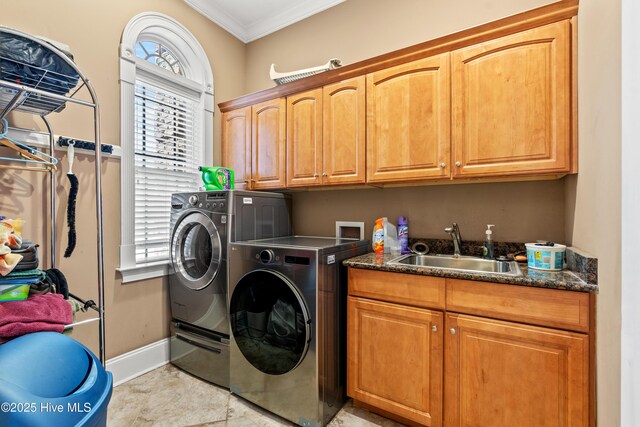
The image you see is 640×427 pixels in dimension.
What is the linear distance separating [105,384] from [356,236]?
1.83m

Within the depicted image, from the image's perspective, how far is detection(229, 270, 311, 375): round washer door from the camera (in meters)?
1.68

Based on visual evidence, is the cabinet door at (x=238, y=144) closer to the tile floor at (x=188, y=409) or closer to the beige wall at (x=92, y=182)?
the beige wall at (x=92, y=182)

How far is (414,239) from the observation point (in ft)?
7.09

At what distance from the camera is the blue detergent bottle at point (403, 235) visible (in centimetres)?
212

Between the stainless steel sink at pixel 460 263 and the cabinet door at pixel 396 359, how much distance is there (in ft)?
1.05

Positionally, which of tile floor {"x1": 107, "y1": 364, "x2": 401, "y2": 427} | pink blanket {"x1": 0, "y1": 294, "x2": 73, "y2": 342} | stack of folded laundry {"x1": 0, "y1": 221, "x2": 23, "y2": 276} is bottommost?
tile floor {"x1": 107, "y1": 364, "x2": 401, "y2": 427}

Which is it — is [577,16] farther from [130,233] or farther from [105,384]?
[130,233]

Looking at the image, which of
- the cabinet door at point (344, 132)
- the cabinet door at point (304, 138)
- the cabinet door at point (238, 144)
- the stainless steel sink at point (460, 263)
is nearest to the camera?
the stainless steel sink at point (460, 263)

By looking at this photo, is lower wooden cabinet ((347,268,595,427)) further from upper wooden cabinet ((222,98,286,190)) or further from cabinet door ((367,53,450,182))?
upper wooden cabinet ((222,98,286,190))

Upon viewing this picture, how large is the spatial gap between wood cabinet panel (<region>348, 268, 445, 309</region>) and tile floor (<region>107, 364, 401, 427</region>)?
750 millimetres

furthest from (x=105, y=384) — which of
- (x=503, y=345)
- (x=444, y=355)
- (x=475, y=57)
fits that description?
(x=475, y=57)

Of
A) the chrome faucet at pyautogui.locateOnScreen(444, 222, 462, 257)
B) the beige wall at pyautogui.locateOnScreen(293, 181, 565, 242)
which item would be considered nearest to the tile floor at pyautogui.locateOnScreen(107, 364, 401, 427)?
the chrome faucet at pyautogui.locateOnScreen(444, 222, 462, 257)

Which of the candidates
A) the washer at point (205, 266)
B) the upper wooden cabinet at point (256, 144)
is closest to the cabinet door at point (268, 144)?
the upper wooden cabinet at point (256, 144)

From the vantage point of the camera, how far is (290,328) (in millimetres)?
1717
